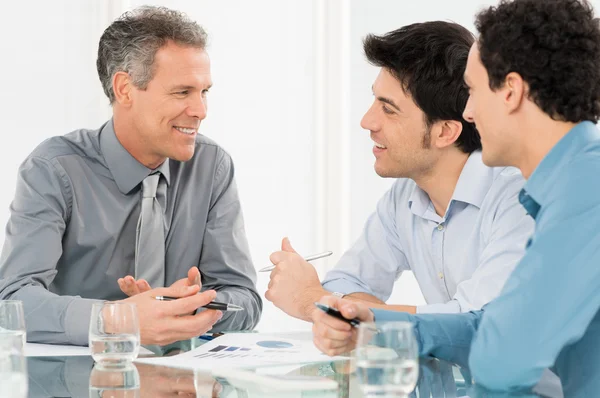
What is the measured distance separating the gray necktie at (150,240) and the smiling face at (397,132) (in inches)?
29.3

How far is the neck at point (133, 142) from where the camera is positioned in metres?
2.90

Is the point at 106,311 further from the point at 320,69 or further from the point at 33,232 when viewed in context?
the point at 320,69

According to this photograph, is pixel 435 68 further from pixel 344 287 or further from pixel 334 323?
pixel 334 323

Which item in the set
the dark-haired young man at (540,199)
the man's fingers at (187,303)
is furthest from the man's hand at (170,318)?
the dark-haired young man at (540,199)

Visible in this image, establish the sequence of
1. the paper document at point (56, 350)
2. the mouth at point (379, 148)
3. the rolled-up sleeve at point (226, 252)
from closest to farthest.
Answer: the paper document at point (56, 350) < the mouth at point (379, 148) < the rolled-up sleeve at point (226, 252)

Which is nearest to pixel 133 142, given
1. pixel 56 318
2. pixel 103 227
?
pixel 103 227

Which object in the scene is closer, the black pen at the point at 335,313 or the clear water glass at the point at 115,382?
the clear water glass at the point at 115,382

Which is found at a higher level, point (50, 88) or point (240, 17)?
point (240, 17)

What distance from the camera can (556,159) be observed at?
172 centimetres

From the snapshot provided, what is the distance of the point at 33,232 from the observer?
2584 millimetres

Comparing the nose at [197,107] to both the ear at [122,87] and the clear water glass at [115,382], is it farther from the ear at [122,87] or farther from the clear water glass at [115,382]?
the clear water glass at [115,382]

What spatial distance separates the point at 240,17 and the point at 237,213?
2608 mm

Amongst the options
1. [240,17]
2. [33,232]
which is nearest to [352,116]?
[240,17]

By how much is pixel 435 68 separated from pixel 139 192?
1.06 m
